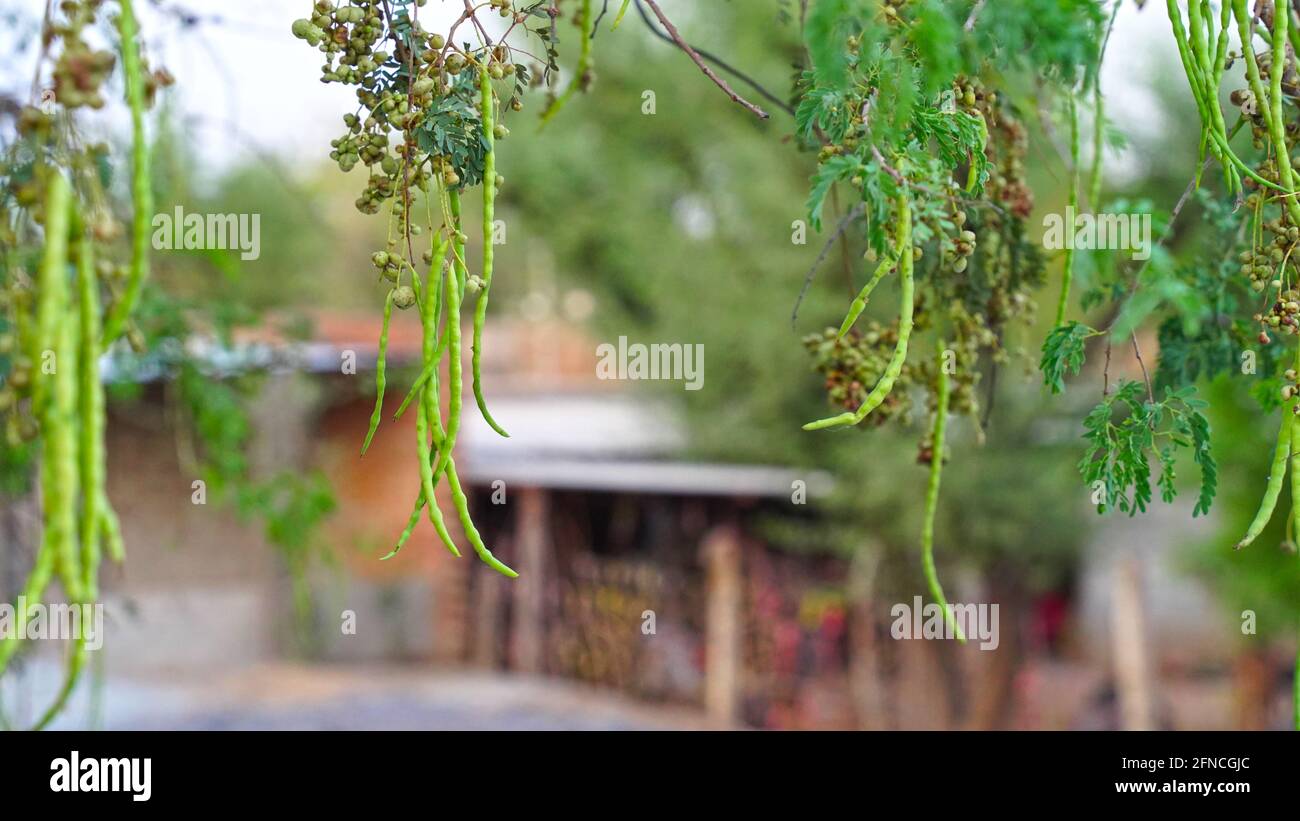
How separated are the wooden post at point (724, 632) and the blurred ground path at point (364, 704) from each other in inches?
9.5

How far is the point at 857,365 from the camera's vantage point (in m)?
1.94

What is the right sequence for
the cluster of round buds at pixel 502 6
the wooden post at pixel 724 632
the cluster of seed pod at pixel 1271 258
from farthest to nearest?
the wooden post at pixel 724 632
the cluster of seed pod at pixel 1271 258
the cluster of round buds at pixel 502 6

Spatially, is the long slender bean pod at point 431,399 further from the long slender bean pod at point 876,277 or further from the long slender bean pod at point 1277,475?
the long slender bean pod at point 1277,475

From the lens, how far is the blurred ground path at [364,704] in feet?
24.7

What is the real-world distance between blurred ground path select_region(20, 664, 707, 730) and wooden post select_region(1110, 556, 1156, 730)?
8.66 feet

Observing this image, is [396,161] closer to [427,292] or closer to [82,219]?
[427,292]

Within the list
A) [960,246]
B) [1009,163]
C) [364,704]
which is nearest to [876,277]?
[960,246]

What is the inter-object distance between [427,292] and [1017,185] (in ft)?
4.13

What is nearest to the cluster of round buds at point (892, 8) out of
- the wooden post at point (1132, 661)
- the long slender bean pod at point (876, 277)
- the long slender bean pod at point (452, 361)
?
the long slender bean pod at point (876, 277)

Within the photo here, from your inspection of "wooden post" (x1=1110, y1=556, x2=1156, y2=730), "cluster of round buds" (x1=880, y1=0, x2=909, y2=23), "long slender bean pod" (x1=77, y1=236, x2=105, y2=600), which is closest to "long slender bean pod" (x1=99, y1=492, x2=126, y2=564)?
"long slender bean pod" (x1=77, y1=236, x2=105, y2=600)

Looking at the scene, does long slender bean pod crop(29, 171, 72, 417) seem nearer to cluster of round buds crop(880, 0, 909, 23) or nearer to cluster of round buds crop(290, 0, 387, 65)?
cluster of round buds crop(290, 0, 387, 65)

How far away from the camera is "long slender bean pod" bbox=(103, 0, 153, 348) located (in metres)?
0.98

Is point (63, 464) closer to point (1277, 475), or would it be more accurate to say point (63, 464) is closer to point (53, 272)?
point (53, 272)

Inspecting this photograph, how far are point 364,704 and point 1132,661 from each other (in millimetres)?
5106
